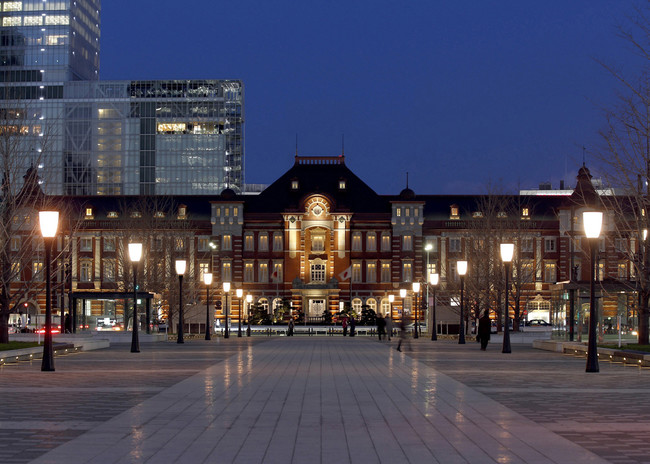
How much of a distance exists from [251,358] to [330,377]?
9.45 meters

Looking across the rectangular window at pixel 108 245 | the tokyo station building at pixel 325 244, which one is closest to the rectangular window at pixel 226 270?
the tokyo station building at pixel 325 244

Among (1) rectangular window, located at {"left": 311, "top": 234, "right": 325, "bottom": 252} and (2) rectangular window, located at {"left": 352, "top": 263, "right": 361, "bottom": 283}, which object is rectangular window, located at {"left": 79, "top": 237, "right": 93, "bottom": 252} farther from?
(2) rectangular window, located at {"left": 352, "top": 263, "right": 361, "bottom": 283}

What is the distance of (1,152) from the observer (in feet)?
114

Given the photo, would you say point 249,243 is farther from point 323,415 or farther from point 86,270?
point 323,415

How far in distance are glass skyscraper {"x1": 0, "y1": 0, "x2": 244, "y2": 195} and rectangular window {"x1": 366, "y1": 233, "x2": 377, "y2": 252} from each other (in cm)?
5321

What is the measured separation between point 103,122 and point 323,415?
14195 centimetres

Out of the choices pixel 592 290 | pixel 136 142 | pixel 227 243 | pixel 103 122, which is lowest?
pixel 592 290

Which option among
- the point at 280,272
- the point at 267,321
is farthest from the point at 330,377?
the point at 280,272

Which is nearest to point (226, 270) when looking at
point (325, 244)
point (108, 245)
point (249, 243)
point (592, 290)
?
point (249, 243)

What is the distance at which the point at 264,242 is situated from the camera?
10556cm

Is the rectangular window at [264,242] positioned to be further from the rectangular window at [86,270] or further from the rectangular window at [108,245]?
the rectangular window at [86,270]

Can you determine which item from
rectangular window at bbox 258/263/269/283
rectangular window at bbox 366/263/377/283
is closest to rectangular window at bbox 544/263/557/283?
rectangular window at bbox 366/263/377/283

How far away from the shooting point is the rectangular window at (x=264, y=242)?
4151 inches

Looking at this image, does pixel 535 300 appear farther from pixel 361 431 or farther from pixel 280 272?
pixel 361 431
